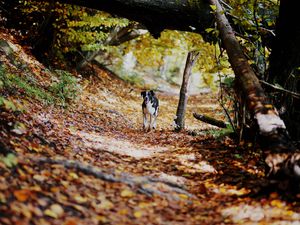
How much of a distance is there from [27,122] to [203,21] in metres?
4.31

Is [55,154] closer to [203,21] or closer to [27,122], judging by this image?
[27,122]

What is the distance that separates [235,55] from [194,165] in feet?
6.41

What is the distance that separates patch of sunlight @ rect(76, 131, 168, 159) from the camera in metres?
6.35

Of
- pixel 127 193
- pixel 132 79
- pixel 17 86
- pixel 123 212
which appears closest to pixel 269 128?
pixel 127 193

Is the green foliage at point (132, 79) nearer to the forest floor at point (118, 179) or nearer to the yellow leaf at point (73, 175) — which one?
the forest floor at point (118, 179)

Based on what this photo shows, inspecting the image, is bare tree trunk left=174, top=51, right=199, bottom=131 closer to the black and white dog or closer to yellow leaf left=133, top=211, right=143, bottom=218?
the black and white dog

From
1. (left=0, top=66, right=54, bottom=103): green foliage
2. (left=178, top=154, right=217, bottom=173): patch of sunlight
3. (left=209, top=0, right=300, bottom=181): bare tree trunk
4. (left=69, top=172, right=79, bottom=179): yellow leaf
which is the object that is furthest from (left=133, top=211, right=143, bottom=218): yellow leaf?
(left=0, top=66, right=54, bottom=103): green foliage

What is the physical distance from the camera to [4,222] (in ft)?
8.94

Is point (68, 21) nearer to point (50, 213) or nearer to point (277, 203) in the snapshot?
point (50, 213)

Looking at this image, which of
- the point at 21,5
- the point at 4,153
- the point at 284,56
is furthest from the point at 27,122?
the point at 21,5

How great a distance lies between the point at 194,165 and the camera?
5801 millimetres

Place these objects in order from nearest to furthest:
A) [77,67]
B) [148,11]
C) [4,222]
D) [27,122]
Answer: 1. [4,222]
2. [27,122]
3. [148,11]
4. [77,67]

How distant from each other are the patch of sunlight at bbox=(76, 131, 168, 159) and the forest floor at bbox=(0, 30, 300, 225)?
0.02 meters

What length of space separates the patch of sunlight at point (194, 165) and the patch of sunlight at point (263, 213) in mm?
1543
